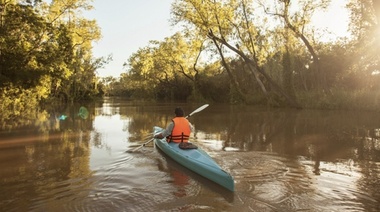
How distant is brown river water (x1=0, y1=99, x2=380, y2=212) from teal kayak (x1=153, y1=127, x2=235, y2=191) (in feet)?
0.52

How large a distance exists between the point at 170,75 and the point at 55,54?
112ft

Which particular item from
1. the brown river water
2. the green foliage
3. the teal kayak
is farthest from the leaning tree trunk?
the teal kayak

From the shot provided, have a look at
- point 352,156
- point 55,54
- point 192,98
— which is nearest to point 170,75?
point 192,98

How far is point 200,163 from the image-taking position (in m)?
6.89

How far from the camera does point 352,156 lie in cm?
902

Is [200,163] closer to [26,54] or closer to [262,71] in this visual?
[26,54]

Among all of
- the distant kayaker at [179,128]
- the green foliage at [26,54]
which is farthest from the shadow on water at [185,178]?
the green foliage at [26,54]

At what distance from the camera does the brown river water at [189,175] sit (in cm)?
537

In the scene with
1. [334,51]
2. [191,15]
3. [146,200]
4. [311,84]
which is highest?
[191,15]

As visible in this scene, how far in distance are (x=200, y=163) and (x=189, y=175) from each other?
1.55 feet

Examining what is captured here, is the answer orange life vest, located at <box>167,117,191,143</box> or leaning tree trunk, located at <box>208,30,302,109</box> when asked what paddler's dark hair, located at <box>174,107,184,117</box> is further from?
leaning tree trunk, located at <box>208,30,302,109</box>

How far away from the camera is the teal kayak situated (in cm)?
599

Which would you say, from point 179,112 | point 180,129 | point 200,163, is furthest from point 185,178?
point 179,112

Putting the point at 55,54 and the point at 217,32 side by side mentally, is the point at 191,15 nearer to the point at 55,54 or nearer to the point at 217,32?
the point at 217,32
